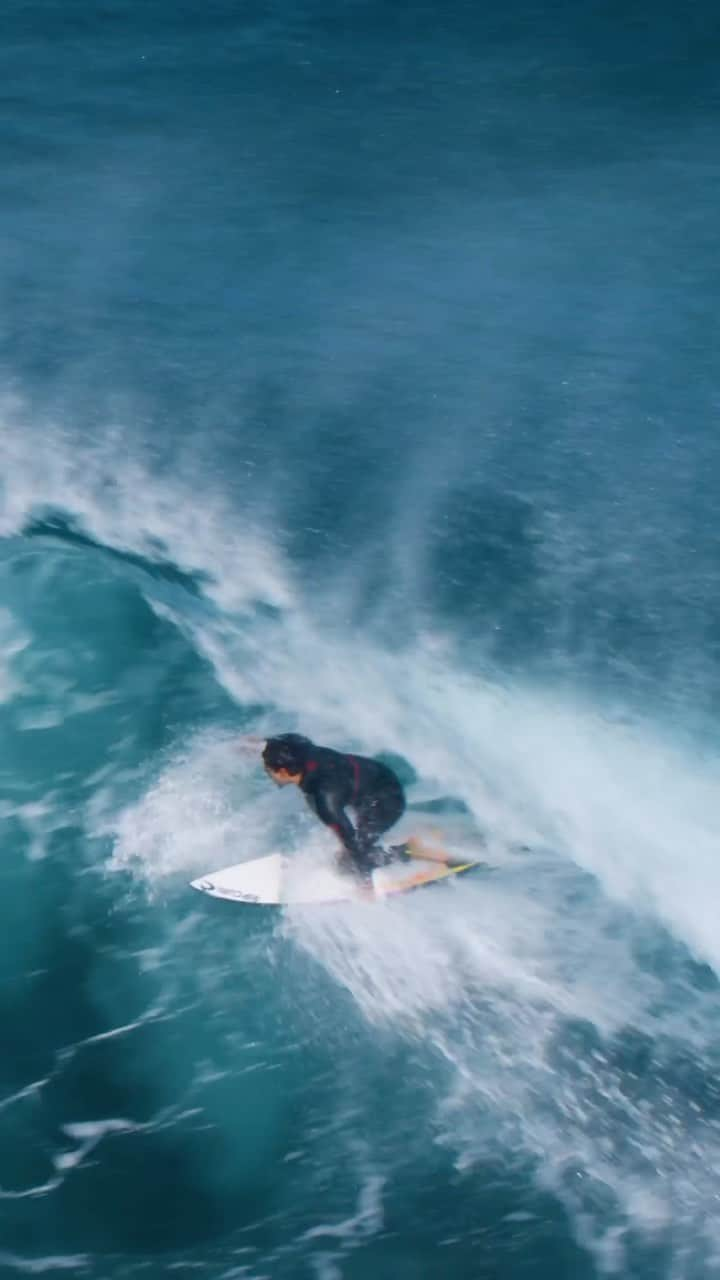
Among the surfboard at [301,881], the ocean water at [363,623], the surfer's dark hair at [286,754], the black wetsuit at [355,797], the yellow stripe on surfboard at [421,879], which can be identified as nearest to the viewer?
the ocean water at [363,623]

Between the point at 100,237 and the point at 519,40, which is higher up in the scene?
the point at 519,40

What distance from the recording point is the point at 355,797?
28.7 feet

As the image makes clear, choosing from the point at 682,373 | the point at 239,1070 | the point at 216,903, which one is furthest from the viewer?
the point at 682,373

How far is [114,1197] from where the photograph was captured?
7.40 meters

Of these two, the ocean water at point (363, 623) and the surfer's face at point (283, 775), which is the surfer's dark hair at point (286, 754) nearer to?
the surfer's face at point (283, 775)

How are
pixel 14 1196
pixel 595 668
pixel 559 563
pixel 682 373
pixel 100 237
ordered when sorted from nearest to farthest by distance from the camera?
pixel 14 1196
pixel 595 668
pixel 559 563
pixel 682 373
pixel 100 237

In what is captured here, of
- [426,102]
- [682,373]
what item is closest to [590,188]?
[426,102]

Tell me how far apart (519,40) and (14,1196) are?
21.2 metres

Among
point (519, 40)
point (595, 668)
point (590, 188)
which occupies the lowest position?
point (595, 668)

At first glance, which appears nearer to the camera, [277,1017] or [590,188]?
[277,1017]

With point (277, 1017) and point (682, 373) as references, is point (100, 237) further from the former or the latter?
point (277, 1017)

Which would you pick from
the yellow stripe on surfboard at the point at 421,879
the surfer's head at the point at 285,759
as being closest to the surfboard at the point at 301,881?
the yellow stripe on surfboard at the point at 421,879

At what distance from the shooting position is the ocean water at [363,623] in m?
7.64

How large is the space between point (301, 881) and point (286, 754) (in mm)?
1575
